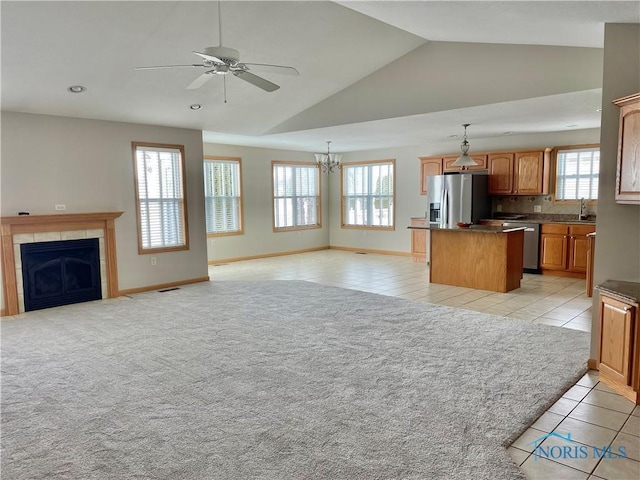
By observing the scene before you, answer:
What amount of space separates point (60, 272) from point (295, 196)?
19.8 ft

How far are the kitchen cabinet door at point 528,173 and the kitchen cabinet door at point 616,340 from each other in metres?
5.05

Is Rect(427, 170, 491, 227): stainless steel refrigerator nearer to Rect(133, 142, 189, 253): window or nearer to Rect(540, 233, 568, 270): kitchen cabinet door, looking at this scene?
Rect(540, 233, 568, 270): kitchen cabinet door

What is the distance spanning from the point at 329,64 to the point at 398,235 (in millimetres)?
5457

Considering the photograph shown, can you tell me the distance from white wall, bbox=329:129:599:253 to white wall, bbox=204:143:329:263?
137 cm

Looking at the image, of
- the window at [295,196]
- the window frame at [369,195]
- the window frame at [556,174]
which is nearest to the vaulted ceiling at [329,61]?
the window frame at [556,174]

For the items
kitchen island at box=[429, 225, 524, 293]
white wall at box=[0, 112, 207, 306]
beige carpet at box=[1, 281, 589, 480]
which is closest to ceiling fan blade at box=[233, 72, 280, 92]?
beige carpet at box=[1, 281, 589, 480]

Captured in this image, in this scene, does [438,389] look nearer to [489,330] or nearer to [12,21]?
[489,330]

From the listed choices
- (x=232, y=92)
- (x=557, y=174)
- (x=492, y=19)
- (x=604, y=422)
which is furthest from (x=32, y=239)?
(x=557, y=174)

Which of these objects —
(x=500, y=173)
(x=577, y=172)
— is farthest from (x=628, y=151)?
(x=500, y=173)

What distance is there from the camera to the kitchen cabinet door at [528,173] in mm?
7797

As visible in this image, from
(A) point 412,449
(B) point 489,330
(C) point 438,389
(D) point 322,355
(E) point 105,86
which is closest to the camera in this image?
(A) point 412,449

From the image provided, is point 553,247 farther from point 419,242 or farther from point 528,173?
point 419,242

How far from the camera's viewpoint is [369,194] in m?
10.9

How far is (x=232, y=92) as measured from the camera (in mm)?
5891
